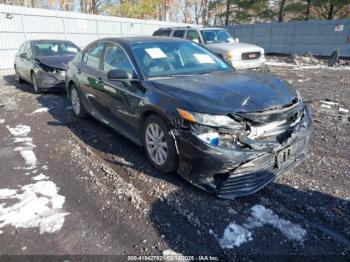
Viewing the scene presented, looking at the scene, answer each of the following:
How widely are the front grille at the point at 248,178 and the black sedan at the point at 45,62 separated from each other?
6695 millimetres

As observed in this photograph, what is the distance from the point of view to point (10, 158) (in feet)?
13.9

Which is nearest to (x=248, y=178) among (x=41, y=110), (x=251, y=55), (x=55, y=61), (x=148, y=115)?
(x=148, y=115)

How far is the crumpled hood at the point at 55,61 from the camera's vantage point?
7991mm

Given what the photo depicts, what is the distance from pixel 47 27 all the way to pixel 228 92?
15006 mm

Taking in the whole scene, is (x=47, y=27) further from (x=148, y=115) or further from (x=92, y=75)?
(x=148, y=115)

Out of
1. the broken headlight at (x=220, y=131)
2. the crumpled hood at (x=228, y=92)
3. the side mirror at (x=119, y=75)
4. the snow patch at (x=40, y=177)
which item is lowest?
the snow patch at (x=40, y=177)

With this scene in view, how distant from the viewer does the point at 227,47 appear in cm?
994

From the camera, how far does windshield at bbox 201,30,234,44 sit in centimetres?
1083

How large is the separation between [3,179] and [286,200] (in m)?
3.49

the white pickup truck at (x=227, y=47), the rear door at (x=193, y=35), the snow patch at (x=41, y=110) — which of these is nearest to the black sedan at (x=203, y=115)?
the snow patch at (x=41, y=110)

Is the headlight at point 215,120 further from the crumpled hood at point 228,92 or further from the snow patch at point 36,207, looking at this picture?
the snow patch at point 36,207

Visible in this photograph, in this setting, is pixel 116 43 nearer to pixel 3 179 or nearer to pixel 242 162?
pixel 3 179

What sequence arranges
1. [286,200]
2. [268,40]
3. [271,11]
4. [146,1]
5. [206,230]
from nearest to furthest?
[206,230], [286,200], [268,40], [271,11], [146,1]

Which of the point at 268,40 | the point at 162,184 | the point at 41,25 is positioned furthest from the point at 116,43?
the point at 268,40
